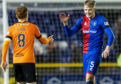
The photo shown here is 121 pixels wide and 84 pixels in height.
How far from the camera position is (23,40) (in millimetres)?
5879

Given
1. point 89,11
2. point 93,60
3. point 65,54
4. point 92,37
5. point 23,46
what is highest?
point 89,11

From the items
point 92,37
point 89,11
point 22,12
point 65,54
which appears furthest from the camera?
point 65,54

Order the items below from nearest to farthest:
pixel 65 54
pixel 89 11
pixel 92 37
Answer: pixel 89 11 < pixel 92 37 < pixel 65 54

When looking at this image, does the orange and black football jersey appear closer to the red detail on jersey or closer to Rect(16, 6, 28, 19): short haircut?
Rect(16, 6, 28, 19): short haircut

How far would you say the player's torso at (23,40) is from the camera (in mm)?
5883

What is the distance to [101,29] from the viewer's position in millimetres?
6352

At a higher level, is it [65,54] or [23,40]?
[23,40]

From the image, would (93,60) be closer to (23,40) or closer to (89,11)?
(89,11)

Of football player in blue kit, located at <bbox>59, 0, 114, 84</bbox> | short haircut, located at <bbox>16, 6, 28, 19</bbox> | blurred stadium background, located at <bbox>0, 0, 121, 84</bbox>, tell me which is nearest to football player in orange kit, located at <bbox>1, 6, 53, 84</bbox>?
short haircut, located at <bbox>16, 6, 28, 19</bbox>

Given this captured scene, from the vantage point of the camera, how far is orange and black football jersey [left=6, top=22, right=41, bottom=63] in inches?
232

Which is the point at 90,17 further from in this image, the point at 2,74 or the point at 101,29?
the point at 2,74

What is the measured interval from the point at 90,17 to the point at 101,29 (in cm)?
31

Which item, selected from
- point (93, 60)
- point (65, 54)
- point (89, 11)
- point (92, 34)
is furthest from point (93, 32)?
point (65, 54)

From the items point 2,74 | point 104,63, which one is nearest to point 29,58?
point 2,74
